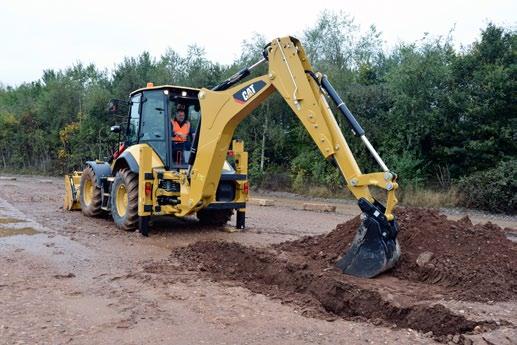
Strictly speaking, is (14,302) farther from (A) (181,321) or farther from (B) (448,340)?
(B) (448,340)

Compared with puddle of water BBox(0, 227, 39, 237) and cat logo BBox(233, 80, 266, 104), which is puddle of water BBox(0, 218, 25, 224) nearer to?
puddle of water BBox(0, 227, 39, 237)

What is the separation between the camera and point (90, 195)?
12.1 meters

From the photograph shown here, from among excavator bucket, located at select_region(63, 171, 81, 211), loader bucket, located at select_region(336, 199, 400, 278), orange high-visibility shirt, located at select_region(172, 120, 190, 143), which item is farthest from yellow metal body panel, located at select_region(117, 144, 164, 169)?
loader bucket, located at select_region(336, 199, 400, 278)

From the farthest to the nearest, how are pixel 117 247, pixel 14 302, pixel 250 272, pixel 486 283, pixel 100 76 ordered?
pixel 100 76, pixel 117 247, pixel 250 272, pixel 486 283, pixel 14 302

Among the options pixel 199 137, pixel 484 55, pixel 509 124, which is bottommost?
pixel 199 137

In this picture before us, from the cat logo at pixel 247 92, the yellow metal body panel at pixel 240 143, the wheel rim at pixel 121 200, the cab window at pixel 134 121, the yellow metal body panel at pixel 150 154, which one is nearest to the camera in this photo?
the yellow metal body panel at pixel 240 143

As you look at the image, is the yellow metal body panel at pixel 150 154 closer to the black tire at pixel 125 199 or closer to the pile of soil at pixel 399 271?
the black tire at pixel 125 199

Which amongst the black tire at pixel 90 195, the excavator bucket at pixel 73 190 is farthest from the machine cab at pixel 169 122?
the excavator bucket at pixel 73 190

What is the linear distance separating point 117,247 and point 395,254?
14.4 ft

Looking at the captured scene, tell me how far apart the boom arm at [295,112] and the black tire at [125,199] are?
994 mm

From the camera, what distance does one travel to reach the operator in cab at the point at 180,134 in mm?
9750

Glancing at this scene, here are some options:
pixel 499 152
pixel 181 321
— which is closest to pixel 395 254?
pixel 181 321

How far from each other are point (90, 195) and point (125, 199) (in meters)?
2.32

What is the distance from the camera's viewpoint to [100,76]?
126ft
